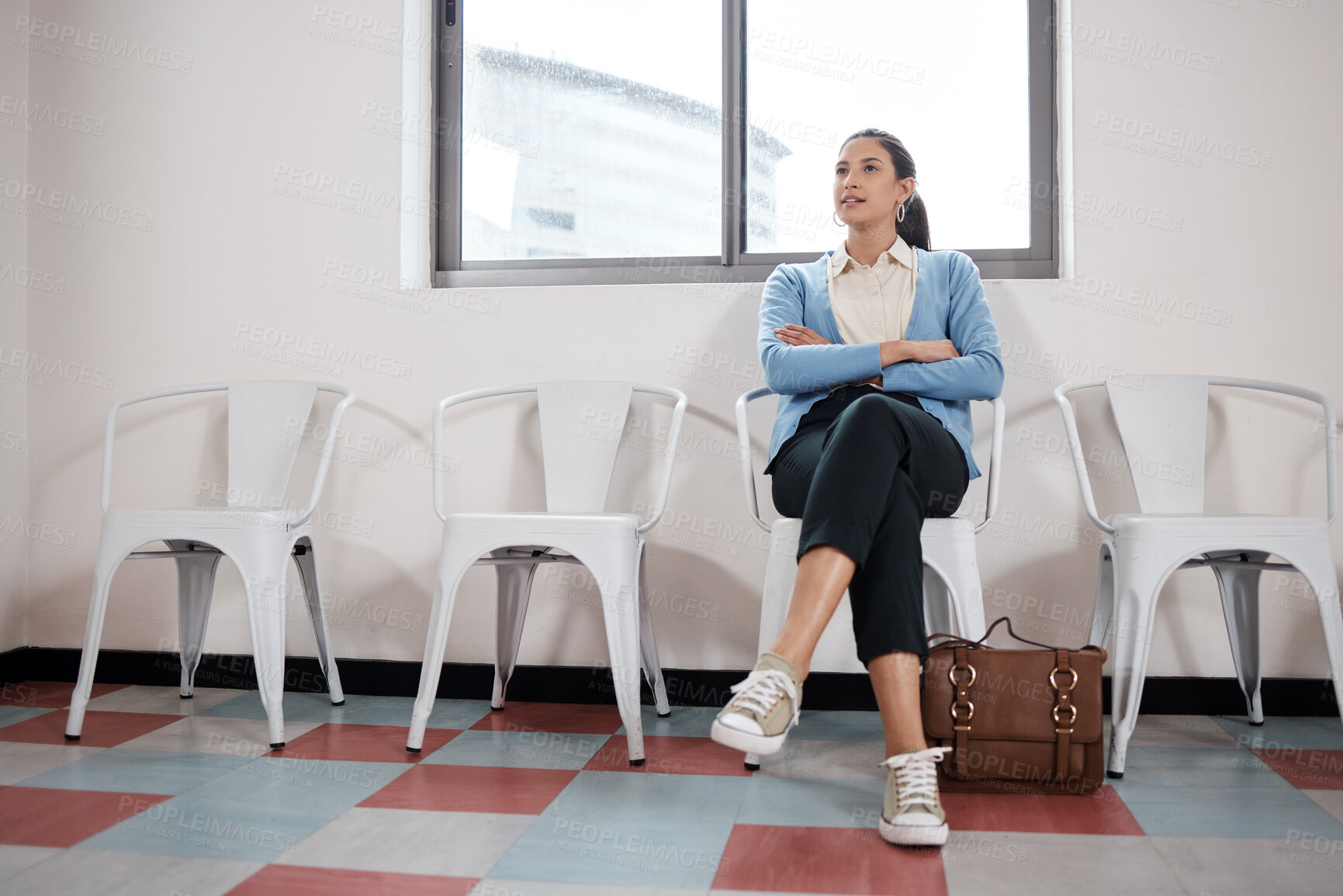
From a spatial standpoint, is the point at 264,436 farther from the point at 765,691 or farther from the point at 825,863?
the point at 825,863

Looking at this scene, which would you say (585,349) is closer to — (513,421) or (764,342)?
(513,421)

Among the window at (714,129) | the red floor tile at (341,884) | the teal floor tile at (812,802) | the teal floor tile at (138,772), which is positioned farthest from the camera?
the window at (714,129)

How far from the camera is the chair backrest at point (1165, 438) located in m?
1.95

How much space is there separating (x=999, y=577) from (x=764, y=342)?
0.79 metres

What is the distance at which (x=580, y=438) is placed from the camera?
6.85ft

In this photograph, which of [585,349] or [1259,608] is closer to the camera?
[1259,608]

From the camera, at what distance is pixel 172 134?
2387 millimetres

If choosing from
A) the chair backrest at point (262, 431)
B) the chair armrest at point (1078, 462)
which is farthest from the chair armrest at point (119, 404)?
the chair armrest at point (1078, 462)

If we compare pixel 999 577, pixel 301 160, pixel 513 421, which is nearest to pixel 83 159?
pixel 301 160

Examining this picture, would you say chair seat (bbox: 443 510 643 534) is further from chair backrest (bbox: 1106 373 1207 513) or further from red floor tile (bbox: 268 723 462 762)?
chair backrest (bbox: 1106 373 1207 513)

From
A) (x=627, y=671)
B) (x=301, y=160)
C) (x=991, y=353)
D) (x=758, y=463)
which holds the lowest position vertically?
(x=627, y=671)

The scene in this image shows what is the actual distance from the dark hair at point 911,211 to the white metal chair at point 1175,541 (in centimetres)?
44

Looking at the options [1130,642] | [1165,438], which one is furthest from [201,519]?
[1165,438]

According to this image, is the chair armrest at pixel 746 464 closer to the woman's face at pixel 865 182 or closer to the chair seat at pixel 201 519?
the woman's face at pixel 865 182
